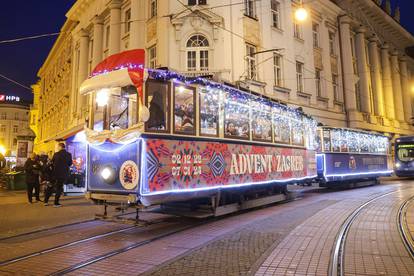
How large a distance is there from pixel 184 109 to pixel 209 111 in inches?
32.7

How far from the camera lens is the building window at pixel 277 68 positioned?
20641mm

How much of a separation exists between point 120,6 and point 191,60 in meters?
7.84

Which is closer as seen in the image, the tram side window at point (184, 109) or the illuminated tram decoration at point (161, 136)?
the illuminated tram decoration at point (161, 136)

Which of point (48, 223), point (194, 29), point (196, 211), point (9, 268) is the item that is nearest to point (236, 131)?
point (196, 211)

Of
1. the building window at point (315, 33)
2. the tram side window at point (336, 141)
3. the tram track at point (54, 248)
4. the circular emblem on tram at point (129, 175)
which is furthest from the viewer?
the building window at point (315, 33)

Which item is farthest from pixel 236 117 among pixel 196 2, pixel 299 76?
pixel 299 76

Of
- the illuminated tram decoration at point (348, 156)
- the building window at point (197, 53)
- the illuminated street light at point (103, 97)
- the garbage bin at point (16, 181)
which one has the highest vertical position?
the building window at point (197, 53)

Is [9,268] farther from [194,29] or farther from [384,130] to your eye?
[384,130]

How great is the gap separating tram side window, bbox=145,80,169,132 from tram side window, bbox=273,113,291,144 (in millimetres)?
4808

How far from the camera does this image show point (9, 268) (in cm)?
466

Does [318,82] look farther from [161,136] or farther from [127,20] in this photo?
[161,136]

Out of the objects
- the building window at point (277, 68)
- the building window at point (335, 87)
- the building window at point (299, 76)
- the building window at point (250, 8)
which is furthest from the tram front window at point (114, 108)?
the building window at point (335, 87)

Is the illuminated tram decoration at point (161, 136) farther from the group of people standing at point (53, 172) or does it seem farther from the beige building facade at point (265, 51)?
the group of people standing at point (53, 172)

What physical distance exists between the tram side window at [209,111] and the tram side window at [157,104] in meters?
1.07
